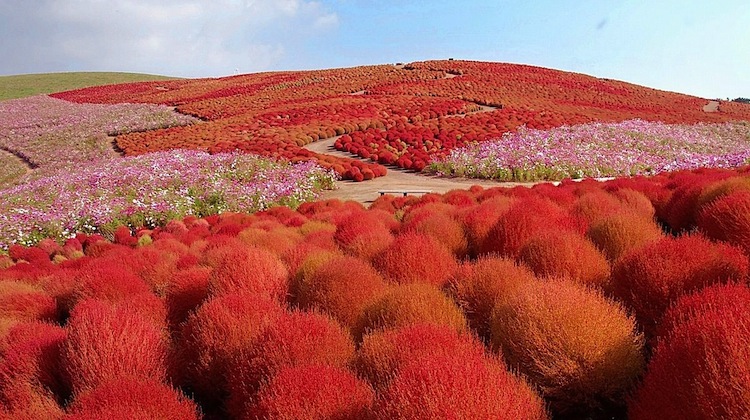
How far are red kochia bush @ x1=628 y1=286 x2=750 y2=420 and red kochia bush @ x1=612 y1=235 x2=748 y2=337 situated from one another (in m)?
0.70

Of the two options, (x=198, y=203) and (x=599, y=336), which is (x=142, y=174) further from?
(x=599, y=336)

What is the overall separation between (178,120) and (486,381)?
3756 centimetres

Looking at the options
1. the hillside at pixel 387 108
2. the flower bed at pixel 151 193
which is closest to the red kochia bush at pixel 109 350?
the flower bed at pixel 151 193

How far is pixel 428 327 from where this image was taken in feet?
9.99

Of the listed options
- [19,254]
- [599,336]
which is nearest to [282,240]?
[599,336]

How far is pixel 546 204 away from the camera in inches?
223

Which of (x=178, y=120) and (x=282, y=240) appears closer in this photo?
(x=282, y=240)

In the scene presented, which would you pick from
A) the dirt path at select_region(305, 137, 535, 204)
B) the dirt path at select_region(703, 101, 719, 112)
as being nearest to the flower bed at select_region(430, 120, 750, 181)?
the dirt path at select_region(305, 137, 535, 204)

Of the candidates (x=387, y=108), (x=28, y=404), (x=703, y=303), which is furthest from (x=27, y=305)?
(x=387, y=108)

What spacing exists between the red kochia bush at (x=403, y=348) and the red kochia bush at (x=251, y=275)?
1.60m

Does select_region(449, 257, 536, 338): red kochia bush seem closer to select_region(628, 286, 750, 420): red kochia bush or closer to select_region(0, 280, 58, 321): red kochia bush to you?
select_region(628, 286, 750, 420): red kochia bush

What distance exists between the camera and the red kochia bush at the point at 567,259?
4.00 metres

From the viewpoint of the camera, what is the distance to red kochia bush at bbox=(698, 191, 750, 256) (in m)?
4.18

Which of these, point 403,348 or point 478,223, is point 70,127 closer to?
point 478,223
